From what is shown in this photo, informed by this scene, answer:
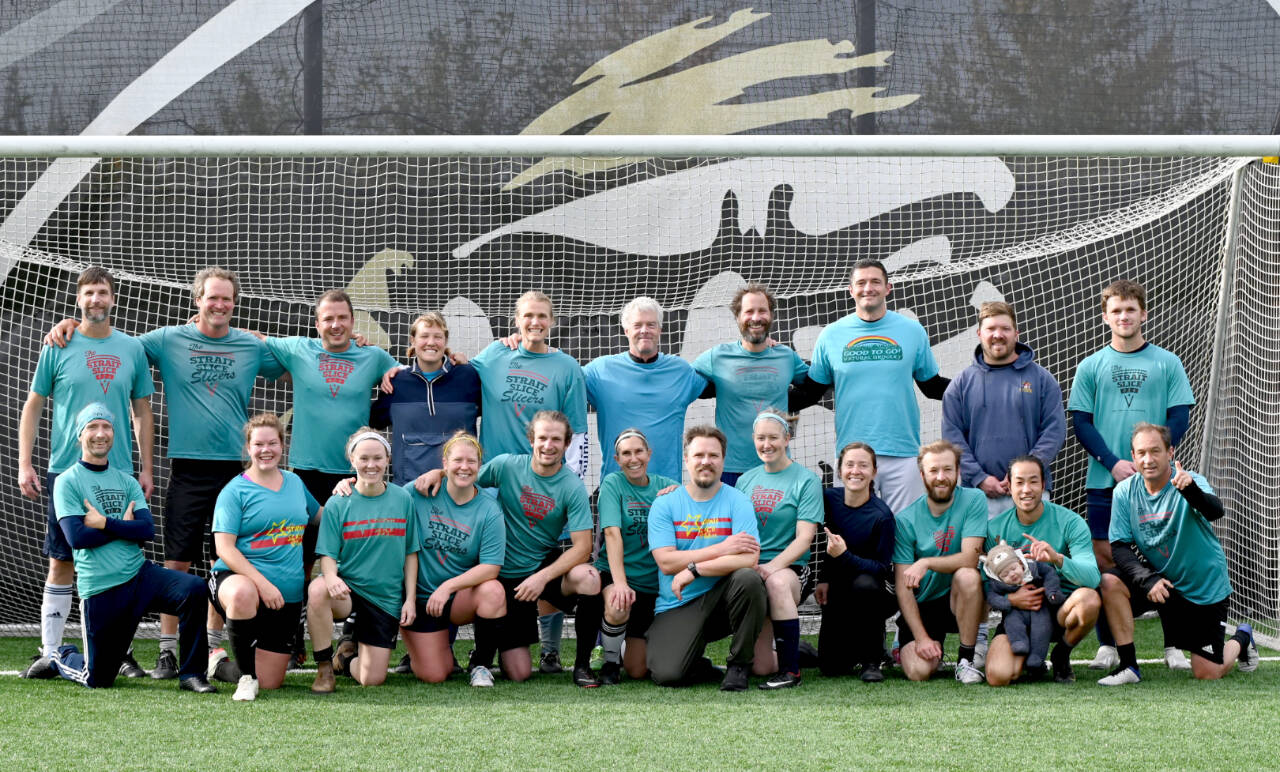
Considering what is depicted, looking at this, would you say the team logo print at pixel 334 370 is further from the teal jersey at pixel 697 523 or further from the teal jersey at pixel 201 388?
the teal jersey at pixel 697 523

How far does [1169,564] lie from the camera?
486 centimetres

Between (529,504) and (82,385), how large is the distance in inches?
68.2

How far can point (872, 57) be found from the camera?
643 centimetres

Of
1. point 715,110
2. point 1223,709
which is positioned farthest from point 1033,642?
point 715,110

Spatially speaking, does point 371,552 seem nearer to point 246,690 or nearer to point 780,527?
point 246,690

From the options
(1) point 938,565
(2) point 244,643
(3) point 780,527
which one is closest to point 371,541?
(2) point 244,643

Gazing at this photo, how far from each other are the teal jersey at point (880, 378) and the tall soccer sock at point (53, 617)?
3065mm

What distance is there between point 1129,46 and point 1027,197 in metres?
0.92

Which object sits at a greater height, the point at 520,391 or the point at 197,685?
the point at 520,391

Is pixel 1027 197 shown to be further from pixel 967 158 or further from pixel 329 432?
pixel 329 432

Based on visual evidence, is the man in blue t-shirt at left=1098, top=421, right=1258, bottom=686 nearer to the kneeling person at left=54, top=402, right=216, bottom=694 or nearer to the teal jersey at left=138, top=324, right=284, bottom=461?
the kneeling person at left=54, top=402, right=216, bottom=694

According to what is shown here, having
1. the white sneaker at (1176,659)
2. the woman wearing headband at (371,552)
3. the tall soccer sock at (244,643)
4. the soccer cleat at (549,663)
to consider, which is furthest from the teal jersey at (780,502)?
the tall soccer sock at (244,643)

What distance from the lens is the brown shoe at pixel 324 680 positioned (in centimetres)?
447

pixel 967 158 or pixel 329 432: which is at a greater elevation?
pixel 967 158
